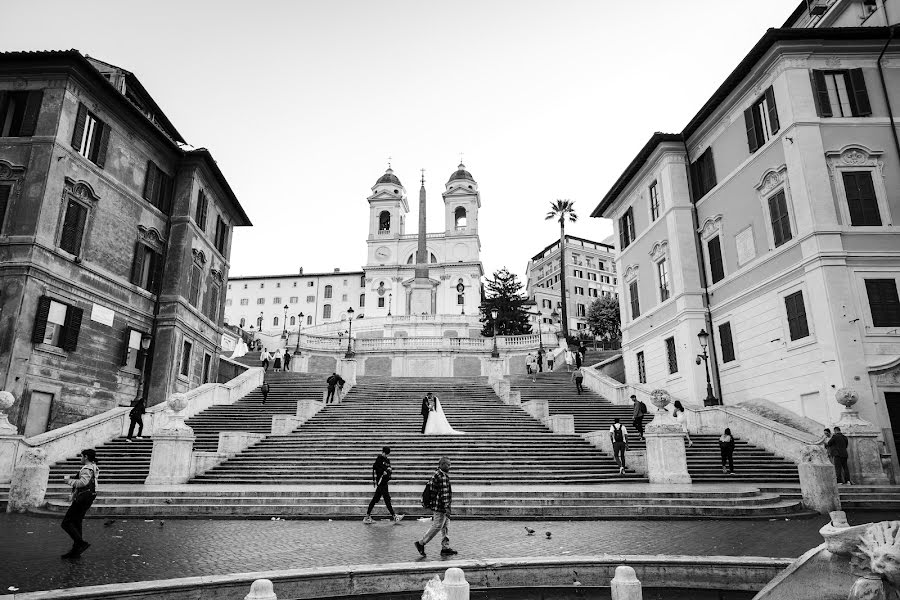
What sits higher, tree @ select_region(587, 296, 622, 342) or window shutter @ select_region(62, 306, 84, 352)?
tree @ select_region(587, 296, 622, 342)

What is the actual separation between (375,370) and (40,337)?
78.7 ft

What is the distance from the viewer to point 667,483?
14.7m

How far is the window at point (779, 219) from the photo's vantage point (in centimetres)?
2028

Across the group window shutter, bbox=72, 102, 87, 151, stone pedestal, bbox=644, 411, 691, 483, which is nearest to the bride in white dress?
stone pedestal, bbox=644, 411, 691, 483

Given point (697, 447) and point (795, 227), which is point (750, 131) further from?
point (697, 447)

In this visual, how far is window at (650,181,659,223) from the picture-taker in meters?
28.5

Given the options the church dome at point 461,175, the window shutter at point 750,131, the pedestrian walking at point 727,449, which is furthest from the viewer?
the church dome at point 461,175

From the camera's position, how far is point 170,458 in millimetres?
14977

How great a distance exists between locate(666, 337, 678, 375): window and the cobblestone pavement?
14.3 metres

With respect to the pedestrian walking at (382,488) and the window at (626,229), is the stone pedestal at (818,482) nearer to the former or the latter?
the pedestrian walking at (382,488)

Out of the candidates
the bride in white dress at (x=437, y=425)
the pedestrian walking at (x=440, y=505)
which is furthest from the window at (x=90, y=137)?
the pedestrian walking at (x=440, y=505)

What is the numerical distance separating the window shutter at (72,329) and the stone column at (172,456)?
7.94 metres

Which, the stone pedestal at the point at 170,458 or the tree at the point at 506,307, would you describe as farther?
the tree at the point at 506,307

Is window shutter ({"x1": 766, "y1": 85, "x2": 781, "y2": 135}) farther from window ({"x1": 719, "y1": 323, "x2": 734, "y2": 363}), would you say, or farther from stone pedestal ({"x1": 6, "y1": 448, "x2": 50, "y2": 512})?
stone pedestal ({"x1": 6, "y1": 448, "x2": 50, "y2": 512})
